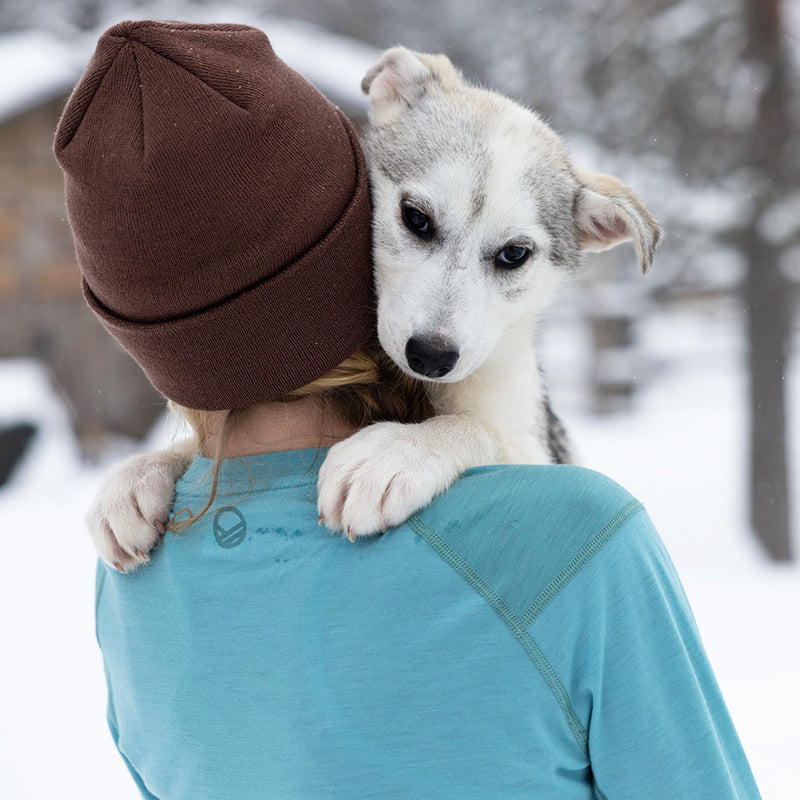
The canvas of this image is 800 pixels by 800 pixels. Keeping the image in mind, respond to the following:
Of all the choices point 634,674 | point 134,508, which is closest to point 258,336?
point 134,508

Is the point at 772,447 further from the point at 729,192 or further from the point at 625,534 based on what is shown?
the point at 625,534

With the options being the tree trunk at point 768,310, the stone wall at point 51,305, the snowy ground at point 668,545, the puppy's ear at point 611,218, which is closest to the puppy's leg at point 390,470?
the puppy's ear at point 611,218

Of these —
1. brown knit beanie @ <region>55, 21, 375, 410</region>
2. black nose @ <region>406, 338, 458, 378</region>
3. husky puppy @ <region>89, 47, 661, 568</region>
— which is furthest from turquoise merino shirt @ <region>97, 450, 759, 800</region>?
black nose @ <region>406, 338, 458, 378</region>

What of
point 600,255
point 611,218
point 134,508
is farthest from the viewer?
point 600,255

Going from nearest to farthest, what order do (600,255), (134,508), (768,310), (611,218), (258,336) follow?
(258,336)
(134,508)
(611,218)
(600,255)
(768,310)

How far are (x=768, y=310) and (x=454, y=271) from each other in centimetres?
329

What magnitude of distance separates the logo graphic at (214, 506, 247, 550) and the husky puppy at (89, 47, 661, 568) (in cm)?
11

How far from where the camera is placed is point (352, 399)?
4.30ft

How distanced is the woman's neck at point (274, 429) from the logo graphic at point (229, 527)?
10 cm

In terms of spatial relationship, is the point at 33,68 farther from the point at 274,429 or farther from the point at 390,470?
the point at 390,470

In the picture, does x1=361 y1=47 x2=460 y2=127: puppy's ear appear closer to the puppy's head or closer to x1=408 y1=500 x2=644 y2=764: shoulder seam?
the puppy's head

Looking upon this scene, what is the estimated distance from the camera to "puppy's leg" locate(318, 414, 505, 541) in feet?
3.22

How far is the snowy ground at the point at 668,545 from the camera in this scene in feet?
9.84

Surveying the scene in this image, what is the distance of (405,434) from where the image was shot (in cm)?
131
